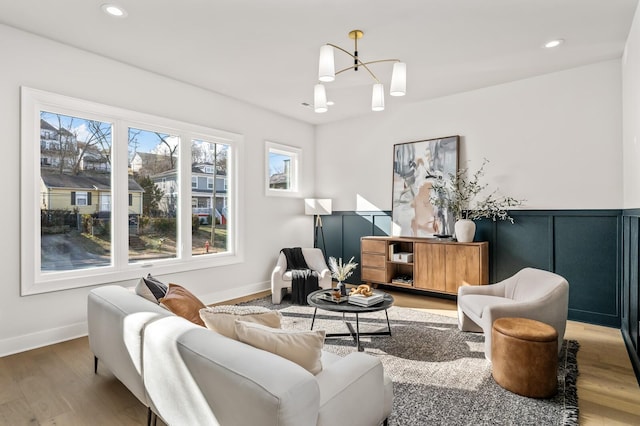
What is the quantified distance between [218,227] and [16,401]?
289cm

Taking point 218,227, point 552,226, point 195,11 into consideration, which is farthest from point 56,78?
point 552,226

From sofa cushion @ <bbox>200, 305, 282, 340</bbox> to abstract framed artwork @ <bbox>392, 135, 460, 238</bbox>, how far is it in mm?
3593

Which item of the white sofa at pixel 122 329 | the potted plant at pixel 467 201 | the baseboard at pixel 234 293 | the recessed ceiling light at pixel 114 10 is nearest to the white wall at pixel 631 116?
the potted plant at pixel 467 201

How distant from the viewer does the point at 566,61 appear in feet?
12.5

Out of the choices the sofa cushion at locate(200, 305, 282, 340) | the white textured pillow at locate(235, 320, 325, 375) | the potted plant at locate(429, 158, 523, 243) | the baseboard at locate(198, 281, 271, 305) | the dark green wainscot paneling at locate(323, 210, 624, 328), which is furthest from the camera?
the baseboard at locate(198, 281, 271, 305)

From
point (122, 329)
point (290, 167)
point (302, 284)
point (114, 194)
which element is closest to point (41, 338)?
point (114, 194)

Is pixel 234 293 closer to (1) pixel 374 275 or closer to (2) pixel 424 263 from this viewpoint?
(1) pixel 374 275

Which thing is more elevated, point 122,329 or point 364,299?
point 122,329

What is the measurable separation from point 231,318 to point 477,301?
8.34 feet

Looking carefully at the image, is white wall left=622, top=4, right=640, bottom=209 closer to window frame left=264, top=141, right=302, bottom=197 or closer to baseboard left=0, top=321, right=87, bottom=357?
window frame left=264, top=141, right=302, bottom=197

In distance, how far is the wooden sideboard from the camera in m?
4.34

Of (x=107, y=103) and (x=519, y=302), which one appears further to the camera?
(x=107, y=103)

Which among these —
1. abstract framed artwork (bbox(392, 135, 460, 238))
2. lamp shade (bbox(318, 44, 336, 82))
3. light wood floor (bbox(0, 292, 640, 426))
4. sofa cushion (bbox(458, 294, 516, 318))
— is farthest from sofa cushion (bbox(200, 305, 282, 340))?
abstract framed artwork (bbox(392, 135, 460, 238))

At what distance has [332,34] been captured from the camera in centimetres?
318
